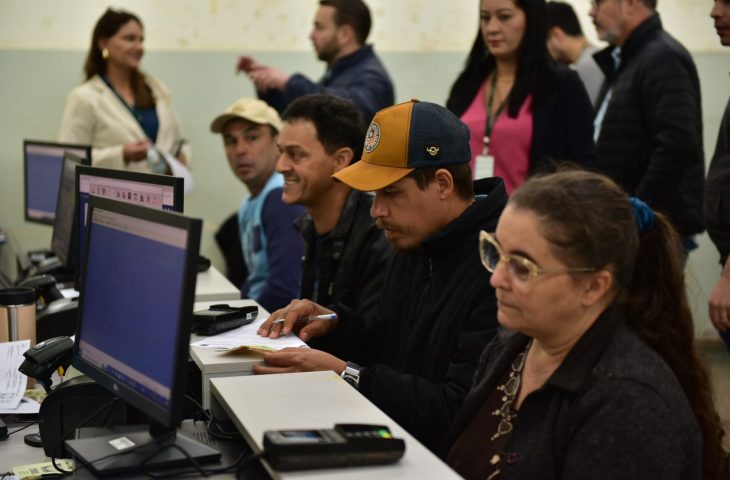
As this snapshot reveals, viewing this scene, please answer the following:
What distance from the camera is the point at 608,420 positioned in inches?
55.6

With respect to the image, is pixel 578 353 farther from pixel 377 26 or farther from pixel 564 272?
pixel 377 26

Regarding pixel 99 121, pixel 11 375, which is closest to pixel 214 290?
pixel 11 375

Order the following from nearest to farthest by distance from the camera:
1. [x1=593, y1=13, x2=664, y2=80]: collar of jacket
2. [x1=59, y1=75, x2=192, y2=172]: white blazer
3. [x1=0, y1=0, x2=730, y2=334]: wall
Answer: [x1=593, y1=13, x2=664, y2=80]: collar of jacket, [x1=59, y1=75, x2=192, y2=172]: white blazer, [x1=0, y1=0, x2=730, y2=334]: wall

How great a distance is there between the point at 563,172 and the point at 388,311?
2.74 ft

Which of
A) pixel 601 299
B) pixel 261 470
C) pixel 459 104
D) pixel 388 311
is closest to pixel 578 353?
pixel 601 299

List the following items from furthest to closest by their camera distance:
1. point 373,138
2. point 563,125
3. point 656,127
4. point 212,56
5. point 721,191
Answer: point 212,56 → point 656,127 → point 563,125 → point 721,191 → point 373,138

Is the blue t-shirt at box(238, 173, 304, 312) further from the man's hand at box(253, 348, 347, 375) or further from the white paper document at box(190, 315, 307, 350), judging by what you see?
the man's hand at box(253, 348, 347, 375)

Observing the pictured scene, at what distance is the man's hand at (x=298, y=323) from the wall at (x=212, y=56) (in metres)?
3.11

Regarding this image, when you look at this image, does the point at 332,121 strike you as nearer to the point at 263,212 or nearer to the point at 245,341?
the point at 263,212

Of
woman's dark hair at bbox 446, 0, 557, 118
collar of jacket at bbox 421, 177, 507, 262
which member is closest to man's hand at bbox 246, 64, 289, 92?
woman's dark hair at bbox 446, 0, 557, 118

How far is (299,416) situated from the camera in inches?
60.7

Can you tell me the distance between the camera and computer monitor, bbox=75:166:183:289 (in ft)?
7.27

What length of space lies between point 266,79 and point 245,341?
7.68 ft

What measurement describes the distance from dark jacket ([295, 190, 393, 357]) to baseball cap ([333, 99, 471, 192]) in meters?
0.41
